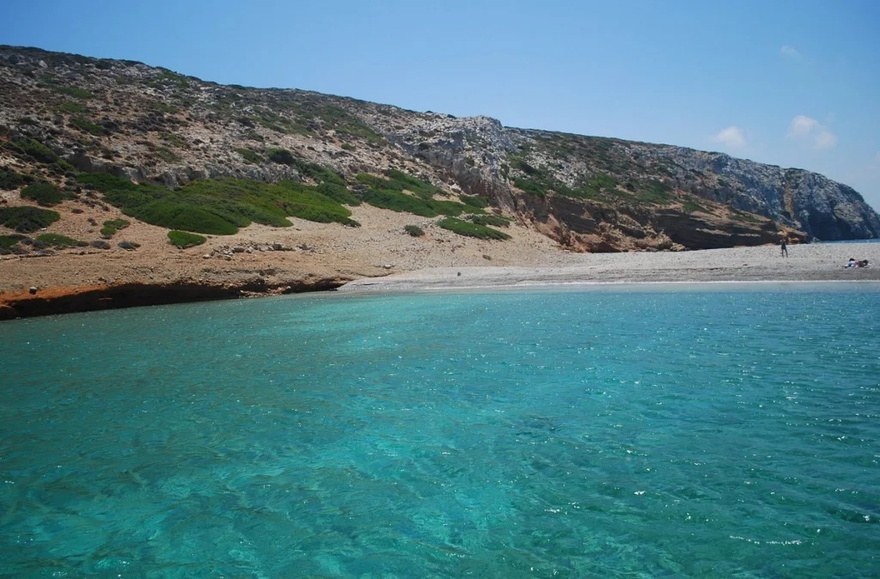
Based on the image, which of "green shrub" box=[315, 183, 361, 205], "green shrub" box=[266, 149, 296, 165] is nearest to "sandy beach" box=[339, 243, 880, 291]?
"green shrub" box=[315, 183, 361, 205]

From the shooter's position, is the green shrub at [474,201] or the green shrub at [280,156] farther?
the green shrub at [474,201]

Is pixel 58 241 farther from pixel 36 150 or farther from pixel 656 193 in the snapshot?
pixel 656 193

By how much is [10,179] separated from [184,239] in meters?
11.3

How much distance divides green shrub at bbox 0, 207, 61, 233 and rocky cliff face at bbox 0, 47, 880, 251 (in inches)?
223

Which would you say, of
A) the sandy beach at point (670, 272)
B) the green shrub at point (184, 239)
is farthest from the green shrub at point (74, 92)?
the sandy beach at point (670, 272)

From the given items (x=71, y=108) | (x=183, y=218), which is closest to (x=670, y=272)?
(x=183, y=218)

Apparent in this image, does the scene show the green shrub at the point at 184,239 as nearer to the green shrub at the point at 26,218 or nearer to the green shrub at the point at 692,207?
the green shrub at the point at 26,218

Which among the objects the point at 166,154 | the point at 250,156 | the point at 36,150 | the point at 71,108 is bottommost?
the point at 36,150

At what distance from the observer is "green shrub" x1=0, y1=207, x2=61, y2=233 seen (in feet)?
92.3

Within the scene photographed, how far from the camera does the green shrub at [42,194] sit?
31.5 meters

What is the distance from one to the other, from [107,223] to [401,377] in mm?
26786

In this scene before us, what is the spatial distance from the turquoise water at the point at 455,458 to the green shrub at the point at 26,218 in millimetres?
17355

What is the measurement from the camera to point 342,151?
59344 mm

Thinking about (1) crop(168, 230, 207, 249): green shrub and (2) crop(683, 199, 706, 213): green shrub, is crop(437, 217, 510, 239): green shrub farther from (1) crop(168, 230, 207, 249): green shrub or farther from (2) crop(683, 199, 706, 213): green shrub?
(2) crop(683, 199, 706, 213): green shrub
